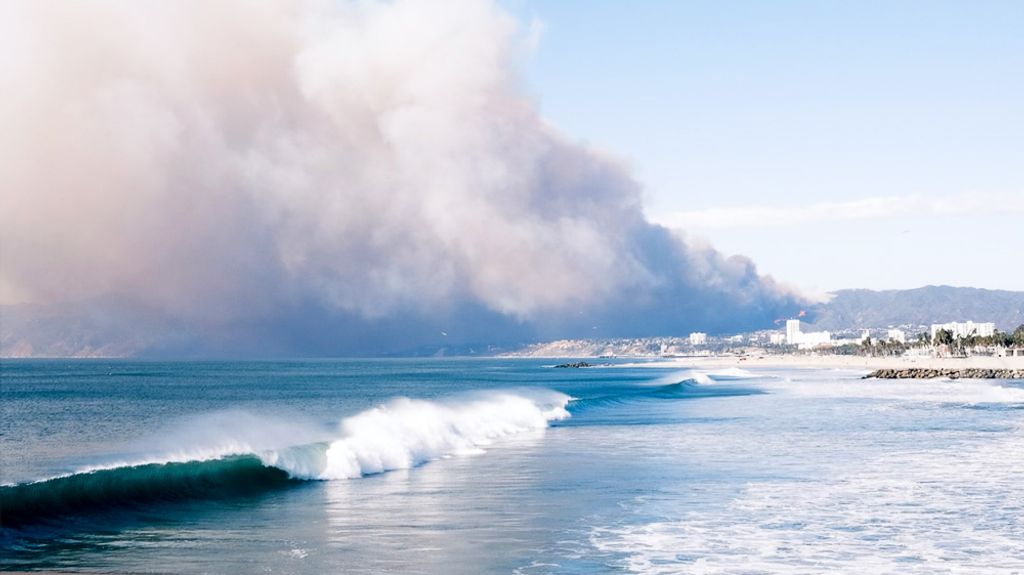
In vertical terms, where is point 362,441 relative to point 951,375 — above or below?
above

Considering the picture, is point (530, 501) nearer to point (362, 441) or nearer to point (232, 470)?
point (232, 470)

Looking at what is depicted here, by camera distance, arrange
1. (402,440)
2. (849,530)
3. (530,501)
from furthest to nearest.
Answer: (402,440) → (530,501) → (849,530)

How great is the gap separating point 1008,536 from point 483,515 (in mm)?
8218

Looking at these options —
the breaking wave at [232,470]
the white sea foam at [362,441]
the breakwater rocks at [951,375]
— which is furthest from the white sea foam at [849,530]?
the breakwater rocks at [951,375]

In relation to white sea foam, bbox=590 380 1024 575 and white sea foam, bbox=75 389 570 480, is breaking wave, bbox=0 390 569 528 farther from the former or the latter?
white sea foam, bbox=590 380 1024 575

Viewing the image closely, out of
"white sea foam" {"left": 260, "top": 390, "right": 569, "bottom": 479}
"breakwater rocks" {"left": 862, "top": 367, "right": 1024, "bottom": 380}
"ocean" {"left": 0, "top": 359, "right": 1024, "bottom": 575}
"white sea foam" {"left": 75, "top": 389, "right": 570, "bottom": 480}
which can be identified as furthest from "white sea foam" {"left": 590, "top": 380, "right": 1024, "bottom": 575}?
"breakwater rocks" {"left": 862, "top": 367, "right": 1024, "bottom": 380}

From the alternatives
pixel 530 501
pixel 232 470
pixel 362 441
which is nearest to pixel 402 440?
pixel 362 441

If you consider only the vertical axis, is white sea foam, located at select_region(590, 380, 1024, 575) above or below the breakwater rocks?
above

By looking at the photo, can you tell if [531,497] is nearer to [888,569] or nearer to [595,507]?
[595,507]

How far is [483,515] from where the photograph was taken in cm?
1742

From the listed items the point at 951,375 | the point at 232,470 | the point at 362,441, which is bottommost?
the point at 951,375

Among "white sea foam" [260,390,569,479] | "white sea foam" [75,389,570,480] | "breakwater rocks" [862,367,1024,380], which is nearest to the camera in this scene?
"white sea foam" [260,390,569,479]

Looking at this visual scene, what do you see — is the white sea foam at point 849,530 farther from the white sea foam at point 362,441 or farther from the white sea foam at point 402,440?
the white sea foam at point 362,441

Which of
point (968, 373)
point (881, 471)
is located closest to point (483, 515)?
point (881, 471)
